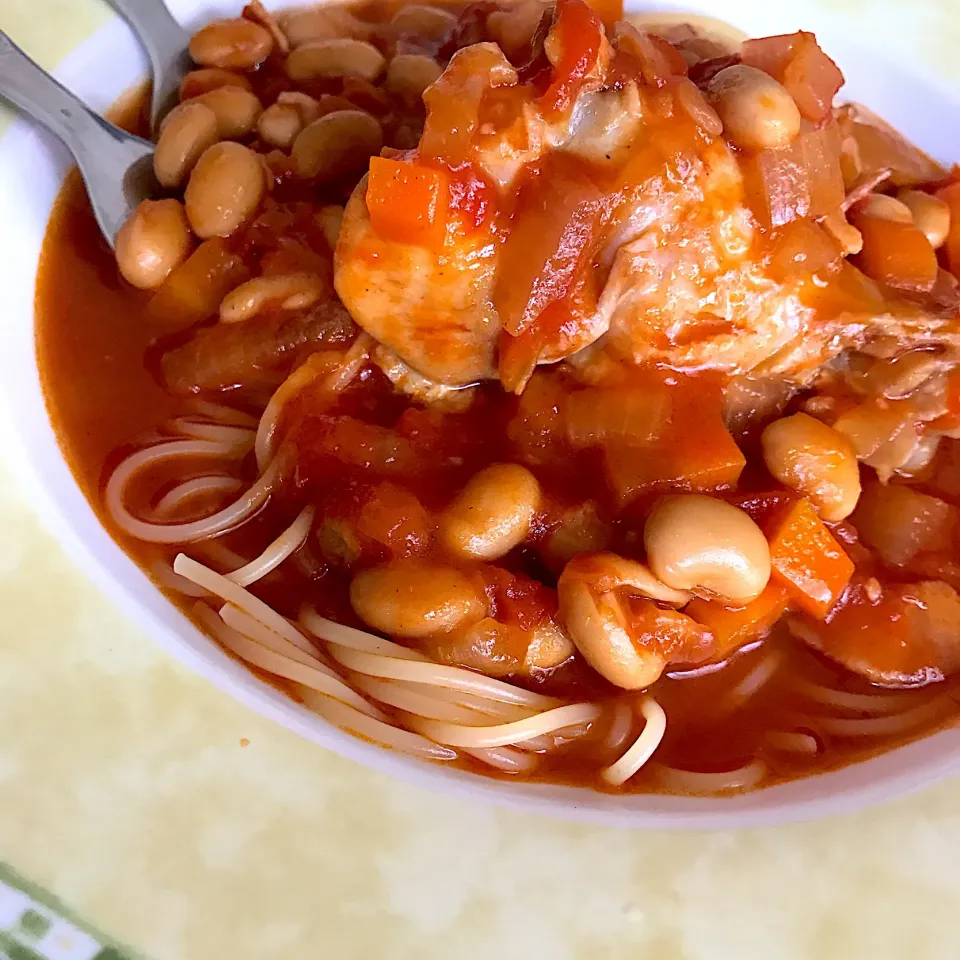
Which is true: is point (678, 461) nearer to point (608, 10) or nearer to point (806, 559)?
point (806, 559)

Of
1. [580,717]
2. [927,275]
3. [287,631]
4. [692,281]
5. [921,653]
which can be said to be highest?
[927,275]

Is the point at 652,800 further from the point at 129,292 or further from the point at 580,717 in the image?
the point at 129,292

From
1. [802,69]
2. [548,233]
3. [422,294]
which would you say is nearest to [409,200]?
[422,294]

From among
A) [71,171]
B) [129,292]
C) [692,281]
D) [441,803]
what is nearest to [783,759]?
[441,803]

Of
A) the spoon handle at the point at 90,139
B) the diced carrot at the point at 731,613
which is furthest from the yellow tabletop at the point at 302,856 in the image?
the spoon handle at the point at 90,139

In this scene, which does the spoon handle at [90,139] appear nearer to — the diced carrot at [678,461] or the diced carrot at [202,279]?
the diced carrot at [202,279]

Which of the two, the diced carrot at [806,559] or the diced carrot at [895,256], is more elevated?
the diced carrot at [895,256]
